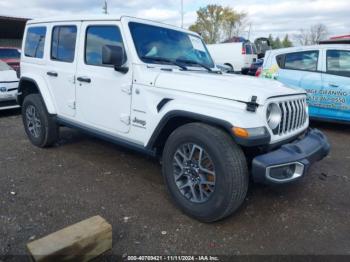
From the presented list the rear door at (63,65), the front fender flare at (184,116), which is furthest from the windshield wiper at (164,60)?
the rear door at (63,65)

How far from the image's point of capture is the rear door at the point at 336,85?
612 centimetres

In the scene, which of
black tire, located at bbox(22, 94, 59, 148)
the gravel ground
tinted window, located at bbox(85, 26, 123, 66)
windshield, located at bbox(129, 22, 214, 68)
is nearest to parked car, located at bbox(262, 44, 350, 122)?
the gravel ground

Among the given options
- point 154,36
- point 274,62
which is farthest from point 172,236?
point 274,62

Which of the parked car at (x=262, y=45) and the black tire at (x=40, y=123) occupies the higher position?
the parked car at (x=262, y=45)

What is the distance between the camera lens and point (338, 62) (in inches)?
249

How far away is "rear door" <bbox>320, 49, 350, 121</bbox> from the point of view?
6121 millimetres

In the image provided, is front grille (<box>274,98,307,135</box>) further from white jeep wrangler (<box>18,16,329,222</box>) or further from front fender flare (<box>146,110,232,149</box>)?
front fender flare (<box>146,110,232,149</box>)

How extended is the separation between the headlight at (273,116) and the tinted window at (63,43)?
109 inches

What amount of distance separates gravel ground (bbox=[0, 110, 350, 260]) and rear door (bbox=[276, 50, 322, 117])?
187 cm

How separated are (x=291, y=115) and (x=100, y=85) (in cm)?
221

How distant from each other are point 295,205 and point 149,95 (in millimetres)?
1982

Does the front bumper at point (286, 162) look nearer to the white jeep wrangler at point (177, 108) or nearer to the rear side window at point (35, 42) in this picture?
the white jeep wrangler at point (177, 108)

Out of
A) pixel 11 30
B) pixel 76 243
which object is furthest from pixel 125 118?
pixel 11 30

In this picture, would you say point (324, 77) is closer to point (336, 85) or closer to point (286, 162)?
point (336, 85)
